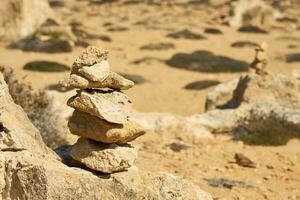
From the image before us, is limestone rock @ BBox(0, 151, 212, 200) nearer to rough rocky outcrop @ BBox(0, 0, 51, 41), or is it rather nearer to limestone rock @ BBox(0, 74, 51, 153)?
limestone rock @ BBox(0, 74, 51, 153)

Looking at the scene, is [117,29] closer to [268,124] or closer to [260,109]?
→ [260,109]

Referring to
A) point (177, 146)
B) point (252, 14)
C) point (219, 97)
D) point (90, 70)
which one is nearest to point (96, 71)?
point (90, 70)

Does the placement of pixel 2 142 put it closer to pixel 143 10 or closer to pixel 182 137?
pixel 182 137

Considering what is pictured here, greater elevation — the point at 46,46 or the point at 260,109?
the point at 260,109

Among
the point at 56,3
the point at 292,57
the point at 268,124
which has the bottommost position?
the point at 56,3

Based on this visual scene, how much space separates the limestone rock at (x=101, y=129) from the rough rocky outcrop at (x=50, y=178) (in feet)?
1.30

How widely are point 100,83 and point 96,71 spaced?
156 mm

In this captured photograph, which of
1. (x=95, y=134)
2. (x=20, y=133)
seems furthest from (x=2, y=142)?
(x=95, y=134)

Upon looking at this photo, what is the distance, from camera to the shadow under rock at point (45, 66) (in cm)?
2398

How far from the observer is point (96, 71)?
591 cm

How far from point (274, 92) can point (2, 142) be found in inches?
433

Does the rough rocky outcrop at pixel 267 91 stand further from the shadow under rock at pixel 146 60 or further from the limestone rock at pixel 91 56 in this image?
the shadow under rock at pixel 146 60

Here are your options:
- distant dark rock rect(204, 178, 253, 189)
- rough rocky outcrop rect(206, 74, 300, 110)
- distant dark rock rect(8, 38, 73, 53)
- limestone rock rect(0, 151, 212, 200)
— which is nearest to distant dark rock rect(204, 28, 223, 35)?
distant dark rock rect(8, 38, 73, 53)

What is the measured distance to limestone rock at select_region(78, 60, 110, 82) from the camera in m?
5.88
